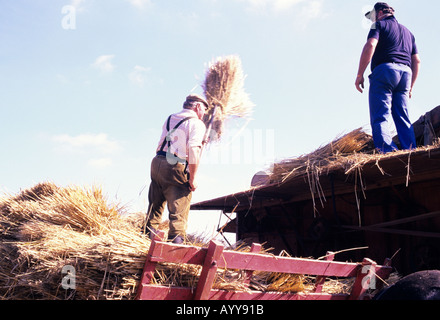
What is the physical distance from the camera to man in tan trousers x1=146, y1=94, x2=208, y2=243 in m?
3.65

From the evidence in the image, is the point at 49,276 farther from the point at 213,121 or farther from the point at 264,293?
the point at 213,121

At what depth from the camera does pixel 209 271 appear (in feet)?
7.27

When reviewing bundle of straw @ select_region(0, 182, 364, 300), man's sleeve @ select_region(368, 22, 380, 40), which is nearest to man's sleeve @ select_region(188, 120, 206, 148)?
bundle of straw @ select_region(0, 182, 364, 300)

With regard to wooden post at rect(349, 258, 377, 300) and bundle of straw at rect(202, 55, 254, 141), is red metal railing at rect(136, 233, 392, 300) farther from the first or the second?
bundle of straw at rect(202, 55, 254, 141)

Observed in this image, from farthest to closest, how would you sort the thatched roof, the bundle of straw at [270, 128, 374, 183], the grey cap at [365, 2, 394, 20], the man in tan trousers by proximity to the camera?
the grey cap at [365, 2, 394, 20]
the bundle of straw at [270, 128, 374, 183]
the man in tan trousers
the thatched roof

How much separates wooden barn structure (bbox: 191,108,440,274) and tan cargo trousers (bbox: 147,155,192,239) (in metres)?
0.50

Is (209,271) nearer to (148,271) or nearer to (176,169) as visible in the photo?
(148,271)

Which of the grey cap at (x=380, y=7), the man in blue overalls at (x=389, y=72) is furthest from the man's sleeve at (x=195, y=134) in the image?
the grey cap at (x=380, y=7)

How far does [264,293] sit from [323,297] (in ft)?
1.63

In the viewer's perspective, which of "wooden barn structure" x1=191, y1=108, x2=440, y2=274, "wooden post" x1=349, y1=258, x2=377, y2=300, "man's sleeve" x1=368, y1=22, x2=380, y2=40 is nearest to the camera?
"wooden post" x1=349, y1=258, x2=377, y2=300

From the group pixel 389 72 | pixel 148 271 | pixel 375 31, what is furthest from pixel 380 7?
pixel 148 271

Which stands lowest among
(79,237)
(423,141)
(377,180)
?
(79,237)
